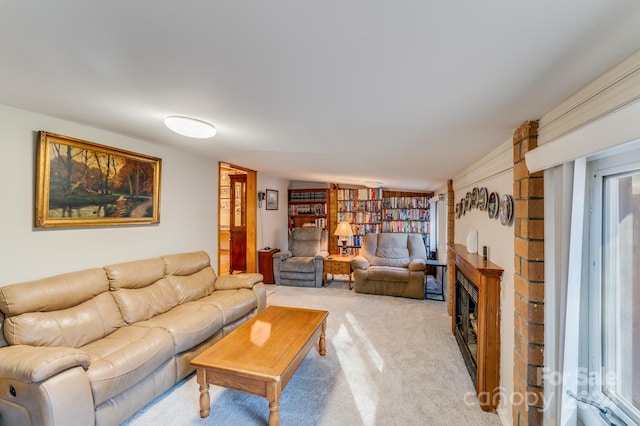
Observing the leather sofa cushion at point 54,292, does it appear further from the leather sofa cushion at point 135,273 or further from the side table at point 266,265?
the side table at point 266,265

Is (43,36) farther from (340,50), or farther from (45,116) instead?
(45,116)

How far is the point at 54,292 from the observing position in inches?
77.3

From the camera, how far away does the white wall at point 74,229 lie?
189cm

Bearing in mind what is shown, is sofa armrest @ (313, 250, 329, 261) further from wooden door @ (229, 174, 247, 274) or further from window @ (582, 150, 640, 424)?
window @ (582, 150, 640, 424)

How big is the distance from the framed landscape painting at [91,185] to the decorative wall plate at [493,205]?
3.23 m

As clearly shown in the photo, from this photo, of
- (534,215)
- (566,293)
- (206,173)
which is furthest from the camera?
(206,173)

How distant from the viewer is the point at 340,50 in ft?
3.31

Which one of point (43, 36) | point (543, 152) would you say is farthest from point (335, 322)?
point (43, 36)

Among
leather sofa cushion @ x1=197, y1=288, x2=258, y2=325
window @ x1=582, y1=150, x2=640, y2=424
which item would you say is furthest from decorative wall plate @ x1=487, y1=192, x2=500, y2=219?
leather sofa cushion @ x1=197, y1=288, x2=258, y2=325

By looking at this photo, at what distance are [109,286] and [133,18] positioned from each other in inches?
90.2

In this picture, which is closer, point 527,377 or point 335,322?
point 527,377

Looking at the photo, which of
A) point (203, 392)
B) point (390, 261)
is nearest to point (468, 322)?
point (203, 392)

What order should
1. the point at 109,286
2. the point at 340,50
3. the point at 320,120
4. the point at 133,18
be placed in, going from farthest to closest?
1. the point at 109,286
2. the point at 320,120
3. the point at 340,50
4. the point at 133,18

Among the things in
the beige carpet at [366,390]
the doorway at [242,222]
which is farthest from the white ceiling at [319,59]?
the doorway at [242,222]
